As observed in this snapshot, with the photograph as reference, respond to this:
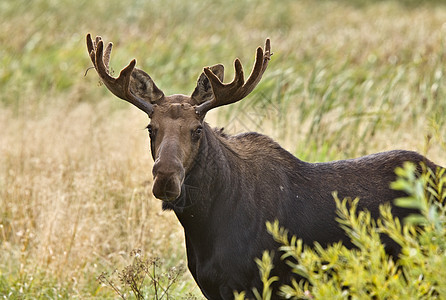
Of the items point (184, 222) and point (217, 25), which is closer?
point (184, 222)

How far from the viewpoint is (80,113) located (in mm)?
9438

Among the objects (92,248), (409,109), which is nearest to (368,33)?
(409,109)

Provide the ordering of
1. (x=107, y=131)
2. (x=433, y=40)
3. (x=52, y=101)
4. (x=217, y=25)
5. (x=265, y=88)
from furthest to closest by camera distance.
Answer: (x=217, y=25), (x=433, y=40), (x=52, y=101), (x=107, y=131), (x=265, y=88)

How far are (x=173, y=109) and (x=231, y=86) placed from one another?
1.35ft

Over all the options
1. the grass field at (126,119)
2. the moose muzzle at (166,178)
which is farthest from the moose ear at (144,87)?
the grass field at (126,119)

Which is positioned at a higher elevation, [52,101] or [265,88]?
[52,101]

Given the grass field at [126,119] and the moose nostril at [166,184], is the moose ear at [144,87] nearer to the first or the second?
the moose nostril at [166,184]

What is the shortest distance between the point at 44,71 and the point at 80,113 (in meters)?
2.64

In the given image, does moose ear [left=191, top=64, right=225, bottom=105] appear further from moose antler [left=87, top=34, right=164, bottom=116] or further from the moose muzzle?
the moose muzzle

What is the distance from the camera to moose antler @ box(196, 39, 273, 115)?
4254mm

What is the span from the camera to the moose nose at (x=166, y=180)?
3.79 metres

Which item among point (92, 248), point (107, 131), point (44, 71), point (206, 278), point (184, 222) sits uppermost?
point (44, 71)

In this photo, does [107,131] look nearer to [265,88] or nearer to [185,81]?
[265,88]

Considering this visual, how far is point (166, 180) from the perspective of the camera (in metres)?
3.79
